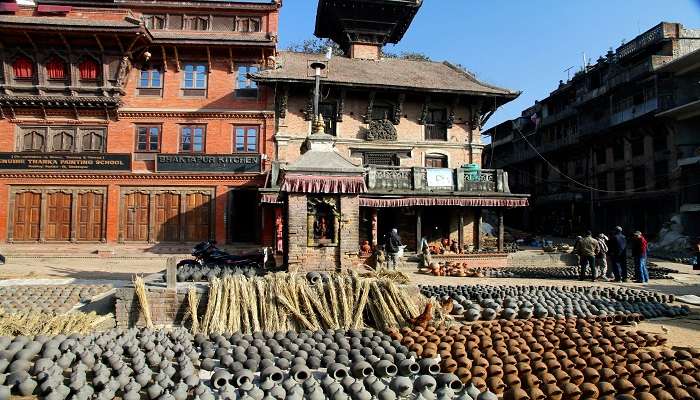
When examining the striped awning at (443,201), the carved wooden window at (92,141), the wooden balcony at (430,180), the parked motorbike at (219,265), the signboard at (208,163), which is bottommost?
the parked motorbike at (219,265)

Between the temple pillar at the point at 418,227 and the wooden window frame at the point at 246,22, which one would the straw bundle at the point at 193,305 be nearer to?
the temple pillar at the point at 418,227

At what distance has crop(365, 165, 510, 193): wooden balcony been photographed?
69.6 feet

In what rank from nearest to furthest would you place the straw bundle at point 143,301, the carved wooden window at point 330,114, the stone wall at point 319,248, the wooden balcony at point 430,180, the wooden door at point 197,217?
the straw bundle at point 143,301 < the stone wall at point 319,248 < the wooden balcony at point 430,180 < the wooden door at point 197,217 < the carved wooden window at point 330,114

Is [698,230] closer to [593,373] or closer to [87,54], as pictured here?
[593,373]

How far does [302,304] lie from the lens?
8.16 meters

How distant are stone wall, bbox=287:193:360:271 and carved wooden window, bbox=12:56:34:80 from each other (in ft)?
67.4

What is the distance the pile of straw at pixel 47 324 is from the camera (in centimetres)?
694

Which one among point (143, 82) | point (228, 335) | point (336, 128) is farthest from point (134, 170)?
point (228, 335)

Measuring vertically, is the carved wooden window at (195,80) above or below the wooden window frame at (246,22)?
below

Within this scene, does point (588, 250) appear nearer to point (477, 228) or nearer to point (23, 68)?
point (477, 228)

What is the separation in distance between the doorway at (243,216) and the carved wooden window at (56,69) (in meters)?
10.3

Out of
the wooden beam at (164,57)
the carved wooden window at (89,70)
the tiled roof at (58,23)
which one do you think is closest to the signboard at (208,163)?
the wooden beam at (164,57)

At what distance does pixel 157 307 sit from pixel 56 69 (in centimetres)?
2047

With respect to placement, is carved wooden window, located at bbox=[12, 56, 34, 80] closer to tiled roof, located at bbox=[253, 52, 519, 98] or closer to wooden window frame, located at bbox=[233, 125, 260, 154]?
wooden window frame, located at bbox=[233, 125, 260, 154]
